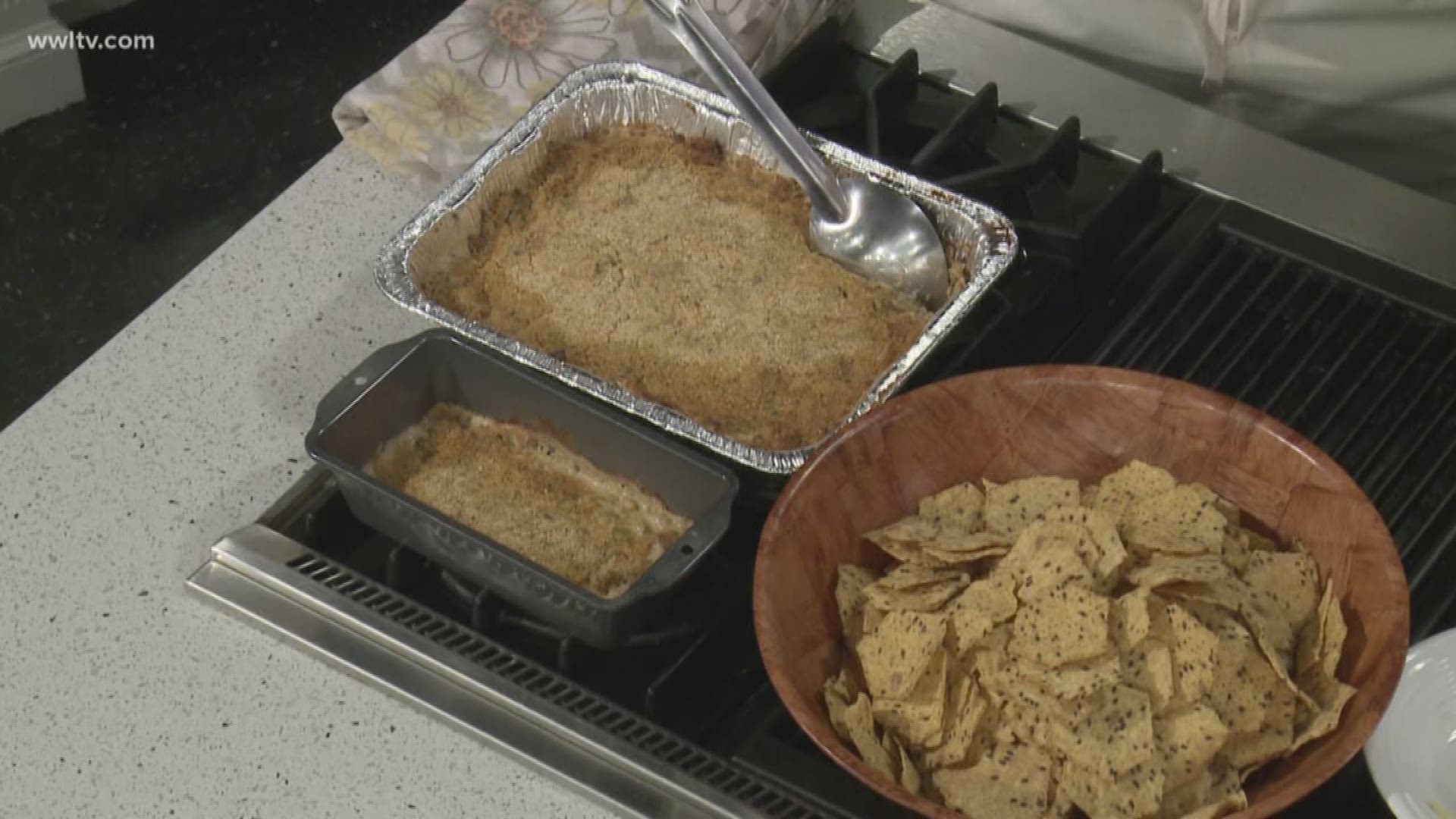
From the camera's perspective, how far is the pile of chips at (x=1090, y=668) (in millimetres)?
884

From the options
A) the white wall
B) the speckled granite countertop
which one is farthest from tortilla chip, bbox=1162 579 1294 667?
the white wall

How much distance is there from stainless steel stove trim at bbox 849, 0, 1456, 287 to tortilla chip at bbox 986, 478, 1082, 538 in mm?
409

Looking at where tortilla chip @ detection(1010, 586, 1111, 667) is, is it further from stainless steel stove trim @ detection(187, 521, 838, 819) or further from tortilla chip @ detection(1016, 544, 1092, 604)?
stainless steel stove trim @ detection(187, 521, 838, 819)

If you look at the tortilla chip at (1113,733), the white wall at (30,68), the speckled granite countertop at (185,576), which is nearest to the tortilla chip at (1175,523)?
the tortilla chip at (1113,733)

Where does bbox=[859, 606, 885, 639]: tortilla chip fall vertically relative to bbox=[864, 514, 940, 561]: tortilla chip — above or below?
below

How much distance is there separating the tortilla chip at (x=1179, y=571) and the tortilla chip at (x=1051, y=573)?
0.03 meters

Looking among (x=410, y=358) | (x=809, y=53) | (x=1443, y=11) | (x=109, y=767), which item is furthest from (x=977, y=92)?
(x=109, y=767)

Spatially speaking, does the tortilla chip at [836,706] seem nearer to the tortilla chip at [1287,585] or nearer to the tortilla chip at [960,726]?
the tortilla chip at [960,726]

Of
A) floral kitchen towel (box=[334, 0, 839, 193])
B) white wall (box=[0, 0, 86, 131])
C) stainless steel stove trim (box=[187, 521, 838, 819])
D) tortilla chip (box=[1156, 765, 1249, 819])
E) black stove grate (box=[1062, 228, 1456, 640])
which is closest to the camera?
tortilla chip (box=[1156, 765, 1249, 819])

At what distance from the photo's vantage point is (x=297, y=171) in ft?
7.54

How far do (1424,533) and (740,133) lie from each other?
1.93ft

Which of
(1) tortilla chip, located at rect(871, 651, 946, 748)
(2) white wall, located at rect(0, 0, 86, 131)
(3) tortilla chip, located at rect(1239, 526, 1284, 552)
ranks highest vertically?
(3) tortilla chip, located at rect(1239, 526, 1284, 552)

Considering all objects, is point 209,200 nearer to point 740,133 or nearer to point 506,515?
point 740,133

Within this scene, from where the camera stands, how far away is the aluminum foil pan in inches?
44.4
